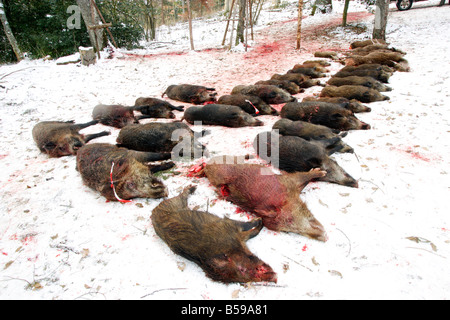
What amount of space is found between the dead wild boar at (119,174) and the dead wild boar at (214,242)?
2.05 feet

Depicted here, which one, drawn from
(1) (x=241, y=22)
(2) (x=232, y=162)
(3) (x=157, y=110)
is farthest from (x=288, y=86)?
(1) (x=241, y=22)

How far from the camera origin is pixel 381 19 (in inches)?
424

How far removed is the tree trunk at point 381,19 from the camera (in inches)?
410

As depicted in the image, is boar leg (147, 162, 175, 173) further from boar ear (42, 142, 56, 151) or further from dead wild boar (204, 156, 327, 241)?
boar ear (42, 142, 56, 151)

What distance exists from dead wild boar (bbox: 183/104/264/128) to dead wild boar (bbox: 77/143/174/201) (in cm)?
197

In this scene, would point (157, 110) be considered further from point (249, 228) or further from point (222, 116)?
point (249, 228)

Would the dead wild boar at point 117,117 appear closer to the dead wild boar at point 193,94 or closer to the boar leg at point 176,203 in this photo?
the dead wild boar at point 193,94

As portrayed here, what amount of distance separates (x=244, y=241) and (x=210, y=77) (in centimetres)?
800

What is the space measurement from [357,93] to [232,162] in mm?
4406

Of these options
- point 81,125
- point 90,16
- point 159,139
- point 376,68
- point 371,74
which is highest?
point 90,16

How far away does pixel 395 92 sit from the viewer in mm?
6445

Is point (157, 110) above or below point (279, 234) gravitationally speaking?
above

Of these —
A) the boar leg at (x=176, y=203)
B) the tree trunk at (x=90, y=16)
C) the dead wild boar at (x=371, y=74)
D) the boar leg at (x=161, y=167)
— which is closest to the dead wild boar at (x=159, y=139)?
the boar leg at (x=161, y=167)

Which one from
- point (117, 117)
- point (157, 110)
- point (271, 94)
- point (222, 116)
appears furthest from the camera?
point (271, 94)
